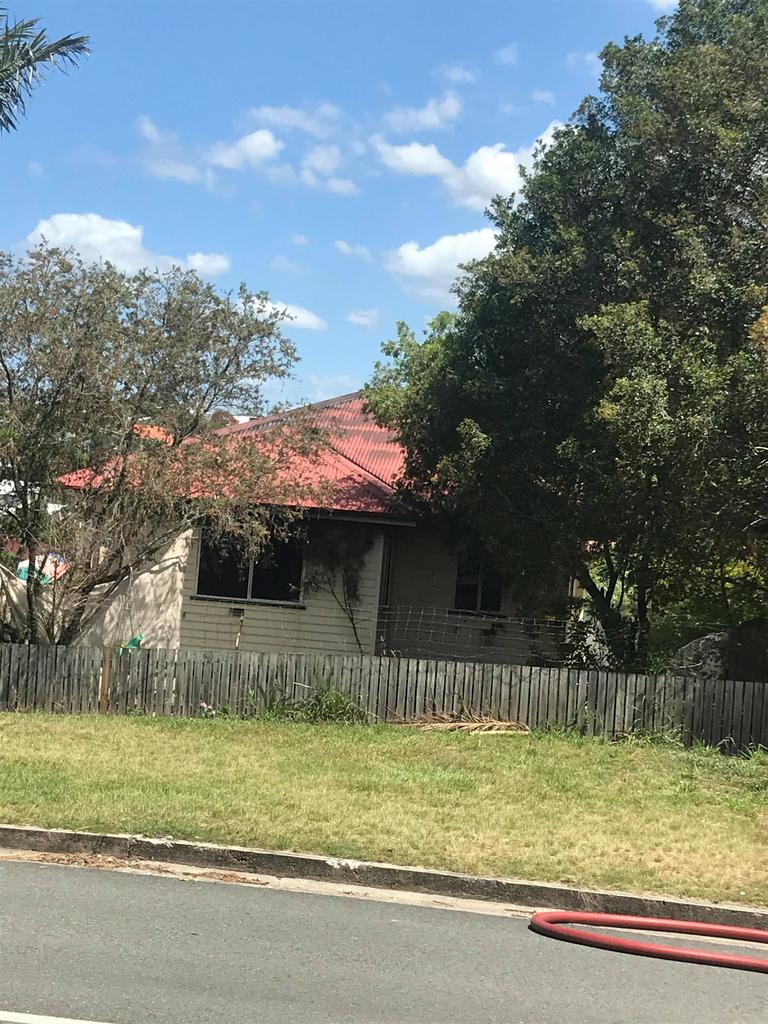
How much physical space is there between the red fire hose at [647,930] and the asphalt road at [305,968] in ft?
0.23

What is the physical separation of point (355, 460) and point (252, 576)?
12.4ft

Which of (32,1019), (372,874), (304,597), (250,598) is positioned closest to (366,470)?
(304,597)

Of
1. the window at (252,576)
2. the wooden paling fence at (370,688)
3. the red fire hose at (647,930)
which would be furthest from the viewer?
the window at (252,576)

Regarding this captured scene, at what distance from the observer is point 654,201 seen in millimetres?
13836

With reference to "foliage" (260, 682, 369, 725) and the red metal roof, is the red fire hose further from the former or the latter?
the red metal roof

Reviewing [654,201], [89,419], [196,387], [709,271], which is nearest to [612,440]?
[709,271]

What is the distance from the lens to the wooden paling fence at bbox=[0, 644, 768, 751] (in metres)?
11.6

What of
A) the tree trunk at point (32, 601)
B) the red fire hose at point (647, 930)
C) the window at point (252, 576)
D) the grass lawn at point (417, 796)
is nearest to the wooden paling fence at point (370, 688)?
the grass lawn at point (417, 796)

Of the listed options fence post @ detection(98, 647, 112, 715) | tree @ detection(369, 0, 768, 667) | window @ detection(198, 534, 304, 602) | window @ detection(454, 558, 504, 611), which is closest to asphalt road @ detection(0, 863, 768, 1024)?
fence post @ detection(98, 647, 112, 715)

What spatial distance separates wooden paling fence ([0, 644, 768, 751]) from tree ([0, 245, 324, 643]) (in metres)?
1.21

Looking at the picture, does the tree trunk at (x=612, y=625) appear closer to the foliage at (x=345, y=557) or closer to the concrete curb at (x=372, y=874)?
the foliage at (x=345, y=557)

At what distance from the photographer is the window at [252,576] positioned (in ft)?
56.3

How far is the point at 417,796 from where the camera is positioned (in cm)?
841

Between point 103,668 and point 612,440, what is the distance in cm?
767
